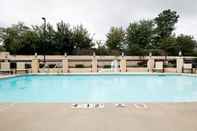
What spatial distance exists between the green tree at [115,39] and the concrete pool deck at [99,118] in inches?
1355

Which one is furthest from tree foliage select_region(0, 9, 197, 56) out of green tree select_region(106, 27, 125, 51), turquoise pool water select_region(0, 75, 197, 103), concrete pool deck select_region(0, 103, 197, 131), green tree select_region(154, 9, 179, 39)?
concrete pool deck select_region(0, 103, 197, 131)

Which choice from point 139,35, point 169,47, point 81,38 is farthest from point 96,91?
point 139,35

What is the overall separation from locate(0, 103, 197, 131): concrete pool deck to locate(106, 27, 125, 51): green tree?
34.4 m

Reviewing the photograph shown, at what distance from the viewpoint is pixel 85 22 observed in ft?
133

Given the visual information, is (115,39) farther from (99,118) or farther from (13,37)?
(99,118)

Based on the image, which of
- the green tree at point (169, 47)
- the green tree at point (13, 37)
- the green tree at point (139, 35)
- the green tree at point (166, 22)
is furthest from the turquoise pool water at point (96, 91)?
the green tree at point (166, 22)

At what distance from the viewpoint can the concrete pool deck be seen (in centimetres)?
456

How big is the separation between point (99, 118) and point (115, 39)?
118 feet

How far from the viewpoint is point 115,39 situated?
134 feet

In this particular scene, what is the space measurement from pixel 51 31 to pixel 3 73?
18.3 meters

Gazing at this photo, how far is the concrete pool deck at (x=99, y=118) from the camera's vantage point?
15.0ft

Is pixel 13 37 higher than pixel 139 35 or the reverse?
the reverse

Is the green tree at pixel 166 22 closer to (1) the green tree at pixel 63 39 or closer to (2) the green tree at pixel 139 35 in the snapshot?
(2) the green tree at pixel 139 35

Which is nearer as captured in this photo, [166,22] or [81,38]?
[81,38]
